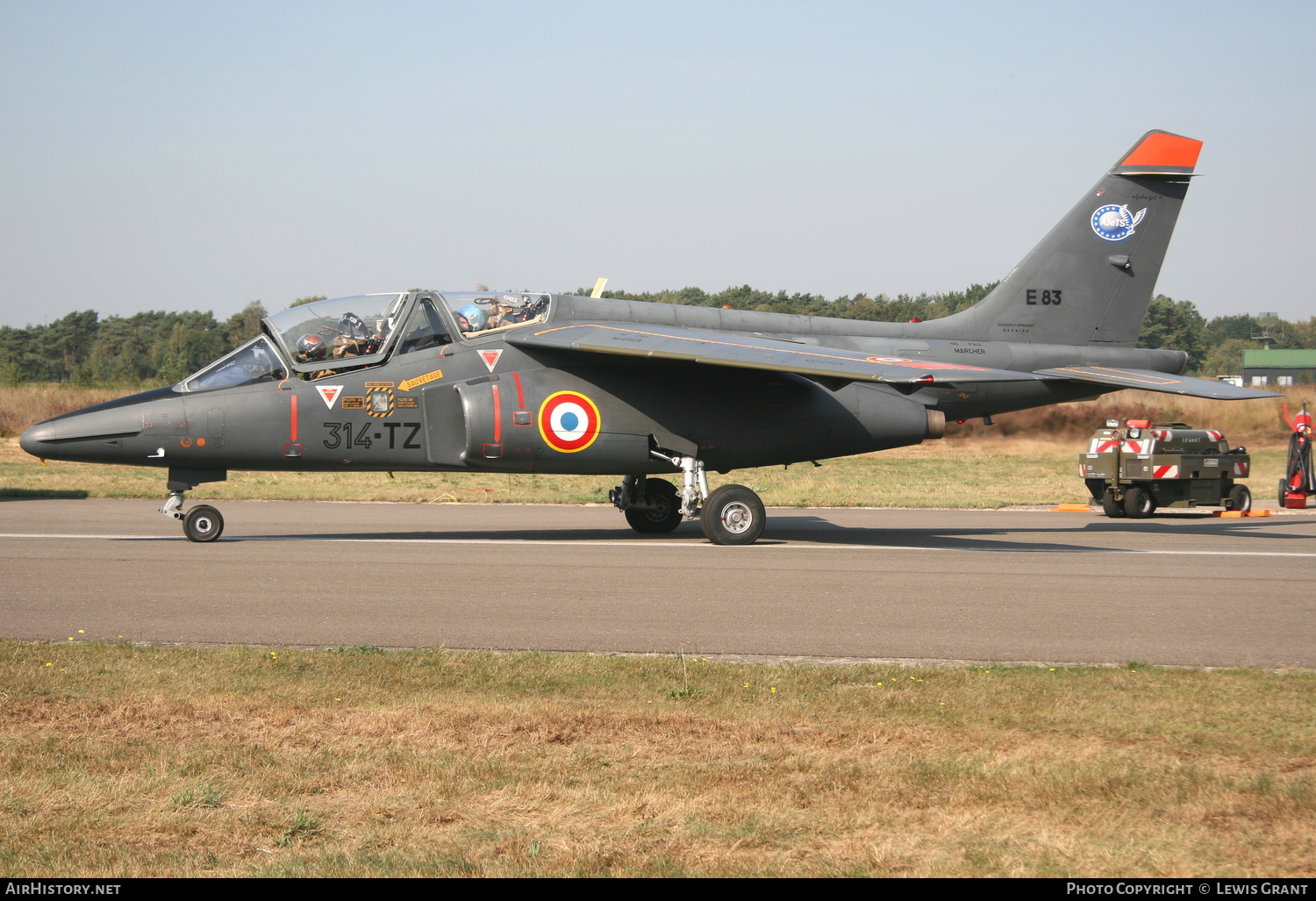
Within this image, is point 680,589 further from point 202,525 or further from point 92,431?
point 92,431

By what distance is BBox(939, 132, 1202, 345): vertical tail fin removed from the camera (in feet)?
55.7

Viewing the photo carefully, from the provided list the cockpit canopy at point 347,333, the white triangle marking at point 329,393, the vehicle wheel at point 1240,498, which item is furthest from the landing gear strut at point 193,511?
the vehicle wheel at point 1240,498

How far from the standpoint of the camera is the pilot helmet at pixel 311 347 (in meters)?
13.3

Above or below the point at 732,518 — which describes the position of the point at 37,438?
above

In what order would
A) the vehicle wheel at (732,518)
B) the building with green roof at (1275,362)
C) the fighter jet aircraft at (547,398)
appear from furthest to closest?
the building with green roof at (1275,362) → the vehicle wheel at (732,518) → the fighter jet aircraft at (547,398)

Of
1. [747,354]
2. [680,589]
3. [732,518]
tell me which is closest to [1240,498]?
[732,518]

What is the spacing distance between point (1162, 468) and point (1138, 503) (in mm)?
722

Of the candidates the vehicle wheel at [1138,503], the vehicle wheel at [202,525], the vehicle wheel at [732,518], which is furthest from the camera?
the vehicle wheel at [1138,503]

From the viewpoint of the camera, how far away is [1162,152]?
1703 centimetres

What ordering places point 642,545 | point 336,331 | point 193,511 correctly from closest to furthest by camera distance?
point 336,331 → point 193,511 → point 642,545

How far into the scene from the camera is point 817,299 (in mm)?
55375

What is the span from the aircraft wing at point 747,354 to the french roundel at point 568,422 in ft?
2.27

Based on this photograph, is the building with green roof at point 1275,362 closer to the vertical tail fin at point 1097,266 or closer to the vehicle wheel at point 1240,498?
the vehicle wheel at point 1240,498

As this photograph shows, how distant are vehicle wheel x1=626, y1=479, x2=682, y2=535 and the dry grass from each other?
857 cm
